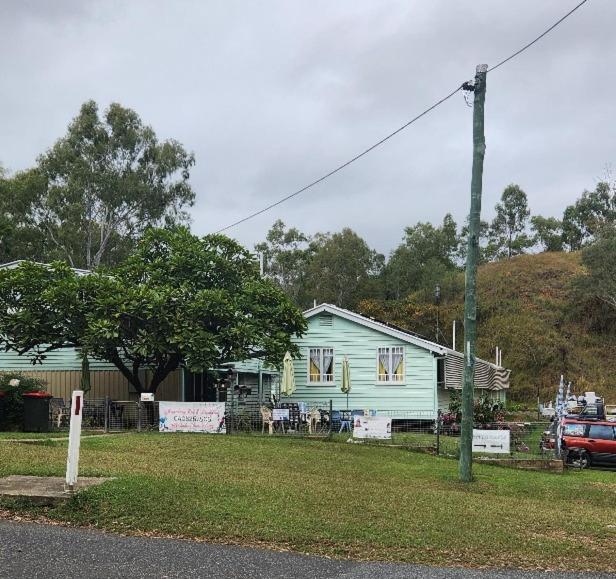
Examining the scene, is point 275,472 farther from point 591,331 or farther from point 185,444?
point 591,331

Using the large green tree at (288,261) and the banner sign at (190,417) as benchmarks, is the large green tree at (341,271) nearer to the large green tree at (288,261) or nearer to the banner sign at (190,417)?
the large green tree at (288,261)

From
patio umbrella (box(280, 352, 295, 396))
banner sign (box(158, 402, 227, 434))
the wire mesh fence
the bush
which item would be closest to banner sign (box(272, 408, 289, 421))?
the wire mesh fence

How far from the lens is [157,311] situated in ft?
65.0

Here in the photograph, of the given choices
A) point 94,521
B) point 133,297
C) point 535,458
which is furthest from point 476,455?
point 94,521

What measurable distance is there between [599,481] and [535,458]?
237cm

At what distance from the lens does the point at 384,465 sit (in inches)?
577

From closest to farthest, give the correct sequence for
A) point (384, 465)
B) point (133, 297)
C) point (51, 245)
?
point (384, 465) → point (133, 297) → point (51, 245)

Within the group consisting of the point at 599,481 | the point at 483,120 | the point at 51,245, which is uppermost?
the point at 51,245

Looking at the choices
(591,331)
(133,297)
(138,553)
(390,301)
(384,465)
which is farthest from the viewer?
(390,301)

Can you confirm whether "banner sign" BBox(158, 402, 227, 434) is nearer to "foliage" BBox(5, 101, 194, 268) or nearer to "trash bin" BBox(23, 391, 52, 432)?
"trash bin" BBox(23, 391, 52, 432)

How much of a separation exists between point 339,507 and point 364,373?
61.1ft

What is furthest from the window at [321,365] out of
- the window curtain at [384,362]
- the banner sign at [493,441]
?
the banner sign at [493,441]

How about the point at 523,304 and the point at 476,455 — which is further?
the point at 523,304

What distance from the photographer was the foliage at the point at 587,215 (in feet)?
215
